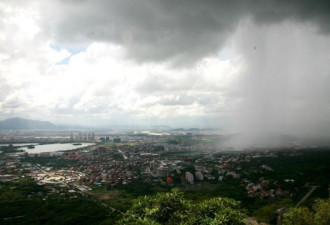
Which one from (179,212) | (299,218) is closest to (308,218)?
(299,218)

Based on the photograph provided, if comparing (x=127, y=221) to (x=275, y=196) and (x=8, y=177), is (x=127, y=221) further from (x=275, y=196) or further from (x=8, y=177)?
(x=8, y=177)

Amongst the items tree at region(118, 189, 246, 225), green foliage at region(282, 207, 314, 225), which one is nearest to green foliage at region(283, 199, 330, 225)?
green foliage at region(282, 207, 314, 225)

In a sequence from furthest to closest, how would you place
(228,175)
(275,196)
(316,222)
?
(228,175) < (275,196) < (316,222)

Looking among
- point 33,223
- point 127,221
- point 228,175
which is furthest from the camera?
point 228,175

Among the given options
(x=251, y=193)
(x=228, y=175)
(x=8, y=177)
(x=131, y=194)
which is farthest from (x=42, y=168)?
(x=251, y=193)

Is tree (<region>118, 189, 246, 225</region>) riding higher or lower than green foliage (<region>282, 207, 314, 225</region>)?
higher

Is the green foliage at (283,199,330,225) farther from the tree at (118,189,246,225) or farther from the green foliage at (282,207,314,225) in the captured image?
the tree at (118,189,246,225)

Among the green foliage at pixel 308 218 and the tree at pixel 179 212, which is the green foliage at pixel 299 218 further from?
the tree at pixel 179 212

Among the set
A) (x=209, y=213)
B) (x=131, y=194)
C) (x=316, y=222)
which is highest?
(x=209, y=213)

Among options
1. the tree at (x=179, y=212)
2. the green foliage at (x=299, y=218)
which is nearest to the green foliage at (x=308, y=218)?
the green foliage at (x=299, y=218)
